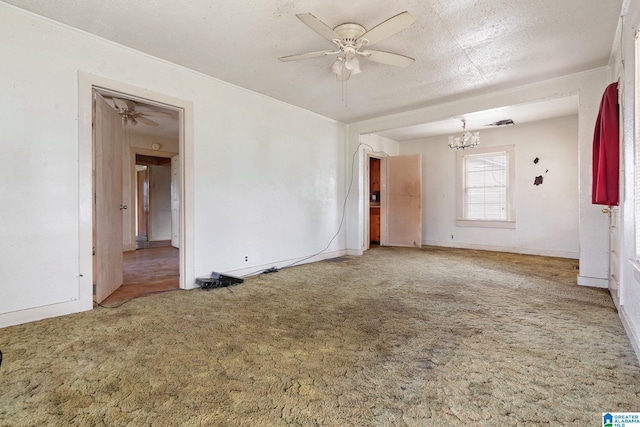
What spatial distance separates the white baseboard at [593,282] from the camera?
3348 mm

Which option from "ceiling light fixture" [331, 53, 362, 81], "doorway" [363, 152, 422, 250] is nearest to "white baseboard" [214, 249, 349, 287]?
"doorway" [363, 152, 422, 250]

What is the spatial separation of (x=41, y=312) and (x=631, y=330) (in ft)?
14.6

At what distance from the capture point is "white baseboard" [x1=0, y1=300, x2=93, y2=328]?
7.68 ft

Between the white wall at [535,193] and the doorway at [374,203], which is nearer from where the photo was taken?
the white wall at [535,193]

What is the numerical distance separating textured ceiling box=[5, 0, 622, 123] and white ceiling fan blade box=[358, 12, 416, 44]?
0.22 meters

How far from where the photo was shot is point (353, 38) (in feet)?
8.54

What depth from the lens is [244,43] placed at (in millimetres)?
2873

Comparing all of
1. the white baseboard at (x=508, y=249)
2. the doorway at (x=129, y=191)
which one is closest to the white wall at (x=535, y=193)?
the white baseboard at (x=508, y=249)

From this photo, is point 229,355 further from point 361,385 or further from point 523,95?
point 523,95

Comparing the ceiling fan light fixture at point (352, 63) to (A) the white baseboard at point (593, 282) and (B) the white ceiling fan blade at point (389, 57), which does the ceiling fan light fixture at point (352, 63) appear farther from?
(A) the white baseboard at point (593, 282)

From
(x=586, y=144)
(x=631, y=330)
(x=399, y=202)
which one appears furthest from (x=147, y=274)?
(x=586, y=144)

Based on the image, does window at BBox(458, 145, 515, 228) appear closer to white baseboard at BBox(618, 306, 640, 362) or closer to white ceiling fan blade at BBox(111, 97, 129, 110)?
white baseboard at BBox(618, 306, 640, 362)

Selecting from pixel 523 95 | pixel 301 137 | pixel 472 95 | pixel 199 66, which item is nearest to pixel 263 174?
pixel 301 137

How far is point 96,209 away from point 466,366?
331 cm
